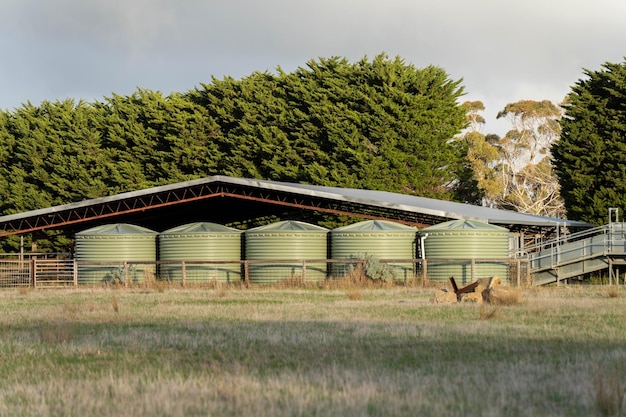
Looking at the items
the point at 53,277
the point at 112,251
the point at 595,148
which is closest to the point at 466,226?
the point at 595,148

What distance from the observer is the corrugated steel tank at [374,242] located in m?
41.0

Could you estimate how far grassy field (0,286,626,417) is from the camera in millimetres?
10164

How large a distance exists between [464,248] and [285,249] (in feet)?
24.3

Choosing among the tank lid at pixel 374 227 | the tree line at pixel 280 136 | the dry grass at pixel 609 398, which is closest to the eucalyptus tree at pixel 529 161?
the tree line at pixel 280 136

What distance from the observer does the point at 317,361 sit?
43.9 feet

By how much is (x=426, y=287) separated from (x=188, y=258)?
12.2m

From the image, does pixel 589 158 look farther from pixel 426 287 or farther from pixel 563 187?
pixel 426 287

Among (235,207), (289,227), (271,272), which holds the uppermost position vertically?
(235,207)

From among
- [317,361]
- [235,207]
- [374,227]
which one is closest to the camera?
[317,361]

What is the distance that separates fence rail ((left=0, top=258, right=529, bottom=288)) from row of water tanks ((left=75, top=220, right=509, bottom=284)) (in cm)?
5

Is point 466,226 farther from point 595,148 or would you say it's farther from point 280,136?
point 280,136

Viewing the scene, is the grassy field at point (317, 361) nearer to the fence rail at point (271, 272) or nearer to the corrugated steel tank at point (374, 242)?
the fence rail at point (271, 272)

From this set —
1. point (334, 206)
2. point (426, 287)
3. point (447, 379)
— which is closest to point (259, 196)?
point (334, 206)

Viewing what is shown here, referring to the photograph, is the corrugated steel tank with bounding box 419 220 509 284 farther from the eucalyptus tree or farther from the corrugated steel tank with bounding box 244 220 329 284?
the eucalyptus tree
